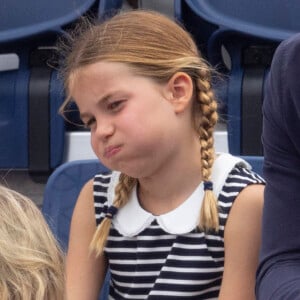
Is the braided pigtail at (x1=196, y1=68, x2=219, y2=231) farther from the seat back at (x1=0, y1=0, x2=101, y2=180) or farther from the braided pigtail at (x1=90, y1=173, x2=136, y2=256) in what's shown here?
the seat back at (x1=0, y1=0, x2=101, y2=180)

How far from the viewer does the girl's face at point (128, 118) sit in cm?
125

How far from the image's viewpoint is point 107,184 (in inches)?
55.2

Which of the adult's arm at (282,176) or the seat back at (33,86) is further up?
the adult's arm at (282,176)

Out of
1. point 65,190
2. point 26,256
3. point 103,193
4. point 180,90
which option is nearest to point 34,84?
point 65,190

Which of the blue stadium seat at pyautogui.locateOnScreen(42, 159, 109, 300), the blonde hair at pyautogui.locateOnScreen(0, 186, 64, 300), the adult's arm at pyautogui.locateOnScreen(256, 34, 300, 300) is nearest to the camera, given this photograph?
the blonde hair at pyautogui.locateOnScreen(0, 186, 64, 300)

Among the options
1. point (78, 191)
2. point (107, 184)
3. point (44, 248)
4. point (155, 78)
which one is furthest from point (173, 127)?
point (44, 248)

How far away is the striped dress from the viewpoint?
1.29 metres

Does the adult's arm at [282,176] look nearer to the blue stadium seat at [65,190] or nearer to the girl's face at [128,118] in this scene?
the girl's face at [128,118]

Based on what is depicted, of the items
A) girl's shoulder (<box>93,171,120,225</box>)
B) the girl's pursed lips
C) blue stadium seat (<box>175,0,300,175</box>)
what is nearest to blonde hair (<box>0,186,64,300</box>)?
the girl's pursed lips

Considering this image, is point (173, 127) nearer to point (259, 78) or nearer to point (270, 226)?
point (270, 226)

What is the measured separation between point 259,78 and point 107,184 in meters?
0.76

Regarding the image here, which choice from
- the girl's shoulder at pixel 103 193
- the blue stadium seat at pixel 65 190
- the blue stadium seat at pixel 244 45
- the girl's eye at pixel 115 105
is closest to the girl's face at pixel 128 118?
the girl's eye at pixel 115 105

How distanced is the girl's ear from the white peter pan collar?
11cm

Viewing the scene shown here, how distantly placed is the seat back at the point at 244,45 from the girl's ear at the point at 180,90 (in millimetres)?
704
